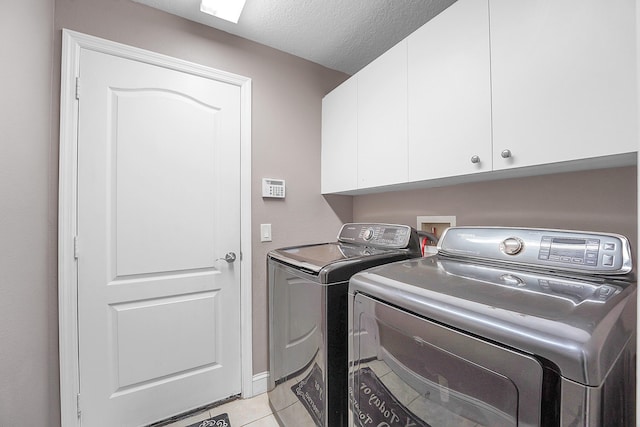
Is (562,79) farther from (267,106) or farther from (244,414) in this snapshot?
(244,414)

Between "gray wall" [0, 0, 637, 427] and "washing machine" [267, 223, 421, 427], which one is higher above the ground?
"gray wall" [0, 0, 637, 427]

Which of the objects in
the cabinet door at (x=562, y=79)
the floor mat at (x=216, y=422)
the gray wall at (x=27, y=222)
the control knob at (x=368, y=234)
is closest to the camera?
the cabinet door at (x=562, y=79)

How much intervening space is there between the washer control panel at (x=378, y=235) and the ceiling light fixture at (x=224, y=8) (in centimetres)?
148

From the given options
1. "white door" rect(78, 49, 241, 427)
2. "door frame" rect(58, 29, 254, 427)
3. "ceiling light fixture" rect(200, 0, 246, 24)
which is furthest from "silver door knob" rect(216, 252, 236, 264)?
"ceiling light fixture" rect(200, 0, 246, 24)

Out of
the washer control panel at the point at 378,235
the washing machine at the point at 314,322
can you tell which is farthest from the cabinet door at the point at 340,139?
the washing machine at the point at 314,322

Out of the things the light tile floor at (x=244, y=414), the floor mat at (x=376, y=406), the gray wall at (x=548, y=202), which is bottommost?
the light tile floor at (x=244, y=414)

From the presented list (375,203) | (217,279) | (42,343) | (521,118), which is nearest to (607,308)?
(521,118)

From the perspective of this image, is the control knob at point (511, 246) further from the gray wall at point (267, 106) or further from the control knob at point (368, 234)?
the gray wall at point (267, 106)

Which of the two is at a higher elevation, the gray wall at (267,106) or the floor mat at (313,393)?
the gray wall at (267,106)

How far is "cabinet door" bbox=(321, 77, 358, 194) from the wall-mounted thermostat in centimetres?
35

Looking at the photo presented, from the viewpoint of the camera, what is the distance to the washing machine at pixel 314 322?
1132mm

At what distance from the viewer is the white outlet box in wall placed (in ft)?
5.15

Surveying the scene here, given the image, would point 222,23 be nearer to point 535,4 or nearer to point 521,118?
point 535,4

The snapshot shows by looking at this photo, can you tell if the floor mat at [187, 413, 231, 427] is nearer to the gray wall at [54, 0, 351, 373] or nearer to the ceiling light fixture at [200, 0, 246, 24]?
the gray wall at [54, 0, 351, 373]
